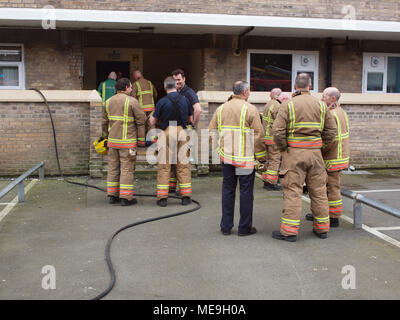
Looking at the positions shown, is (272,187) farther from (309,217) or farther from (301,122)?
(301,122)

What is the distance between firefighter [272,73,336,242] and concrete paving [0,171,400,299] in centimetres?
36

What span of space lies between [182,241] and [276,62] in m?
8.53

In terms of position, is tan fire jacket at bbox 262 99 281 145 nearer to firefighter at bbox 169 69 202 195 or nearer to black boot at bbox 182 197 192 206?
firefighter at bbox 169 69 202 195

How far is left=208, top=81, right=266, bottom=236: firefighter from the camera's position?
5.87 m

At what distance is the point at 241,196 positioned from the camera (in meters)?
5.94

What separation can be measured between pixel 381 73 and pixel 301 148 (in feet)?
30.0

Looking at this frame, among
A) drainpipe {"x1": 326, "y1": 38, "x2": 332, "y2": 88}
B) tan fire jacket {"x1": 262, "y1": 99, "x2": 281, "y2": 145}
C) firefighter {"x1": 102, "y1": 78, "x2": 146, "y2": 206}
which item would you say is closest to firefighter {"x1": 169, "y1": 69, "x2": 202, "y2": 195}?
firefighter {"x1": 102, "y1": 78, "x2": 146, "y2": 206}

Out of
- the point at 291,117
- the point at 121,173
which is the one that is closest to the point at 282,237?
the point at 291,117

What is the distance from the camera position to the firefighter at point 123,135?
7.54 metres

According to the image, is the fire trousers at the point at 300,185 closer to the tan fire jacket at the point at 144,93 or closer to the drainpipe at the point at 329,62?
the tan fire jacket at the point at 144,93

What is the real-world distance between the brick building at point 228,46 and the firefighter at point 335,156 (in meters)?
4.79

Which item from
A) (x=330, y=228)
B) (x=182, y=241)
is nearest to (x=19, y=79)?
(x=182, y=241)

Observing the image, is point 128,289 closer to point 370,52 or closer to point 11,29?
point 11,29

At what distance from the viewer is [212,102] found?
10969mm
